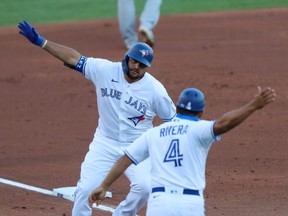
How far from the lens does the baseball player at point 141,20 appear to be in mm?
17859

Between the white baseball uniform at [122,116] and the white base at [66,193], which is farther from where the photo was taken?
the white base at [66,193]

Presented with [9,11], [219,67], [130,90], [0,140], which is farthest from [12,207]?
[9,11]

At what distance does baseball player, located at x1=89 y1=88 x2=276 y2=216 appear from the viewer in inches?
295

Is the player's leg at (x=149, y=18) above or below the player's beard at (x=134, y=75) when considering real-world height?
above

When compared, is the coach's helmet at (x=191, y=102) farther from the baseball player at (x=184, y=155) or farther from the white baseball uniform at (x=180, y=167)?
the white baseball uniform at (x=180, y=167)

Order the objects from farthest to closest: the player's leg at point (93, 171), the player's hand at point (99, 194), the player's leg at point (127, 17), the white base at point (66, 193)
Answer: the player's leg at point (127, 17), the white base at point (66, 193), the player's leg at point (93, 171), the player's hand at point (99, 194)

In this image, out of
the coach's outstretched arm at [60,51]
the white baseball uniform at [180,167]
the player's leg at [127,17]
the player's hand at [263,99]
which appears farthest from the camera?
the player's leg at [127,17]

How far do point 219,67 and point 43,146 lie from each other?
16.2ft

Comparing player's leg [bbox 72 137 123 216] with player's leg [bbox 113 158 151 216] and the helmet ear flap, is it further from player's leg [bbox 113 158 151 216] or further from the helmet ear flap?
the helmet ear flap

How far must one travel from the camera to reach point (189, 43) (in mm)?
19344

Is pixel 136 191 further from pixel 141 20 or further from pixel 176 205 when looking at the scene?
pixel 141 20

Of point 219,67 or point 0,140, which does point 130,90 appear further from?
point 219,67

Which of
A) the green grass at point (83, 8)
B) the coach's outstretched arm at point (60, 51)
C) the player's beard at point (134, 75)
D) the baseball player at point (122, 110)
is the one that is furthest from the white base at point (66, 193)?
the green grass at point (83, 8)

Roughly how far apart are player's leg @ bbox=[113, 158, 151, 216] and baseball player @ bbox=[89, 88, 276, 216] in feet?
5.24
